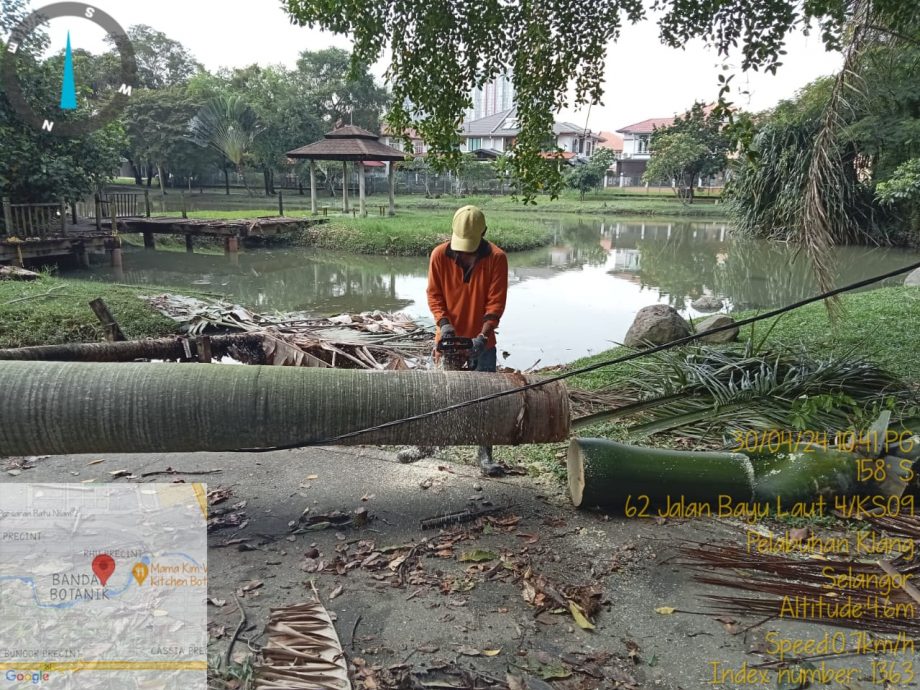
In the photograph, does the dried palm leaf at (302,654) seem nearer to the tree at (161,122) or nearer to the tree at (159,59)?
the tree at (161,122)

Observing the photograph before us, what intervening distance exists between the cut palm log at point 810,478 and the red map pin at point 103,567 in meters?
3.17

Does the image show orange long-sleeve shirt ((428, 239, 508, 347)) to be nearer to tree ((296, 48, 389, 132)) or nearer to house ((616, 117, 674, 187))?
tree ((296, 48, 389, 132))

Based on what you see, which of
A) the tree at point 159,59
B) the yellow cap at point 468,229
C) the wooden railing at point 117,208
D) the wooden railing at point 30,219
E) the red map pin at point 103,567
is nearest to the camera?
the red map pin at point 103,567

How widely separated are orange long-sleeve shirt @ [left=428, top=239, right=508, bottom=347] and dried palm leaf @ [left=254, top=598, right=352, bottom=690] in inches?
84.1

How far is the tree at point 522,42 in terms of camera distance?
497 cm

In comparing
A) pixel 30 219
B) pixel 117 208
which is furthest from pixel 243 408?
pixel 117 208

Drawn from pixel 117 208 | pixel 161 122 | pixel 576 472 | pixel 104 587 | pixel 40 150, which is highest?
pixel 161 122

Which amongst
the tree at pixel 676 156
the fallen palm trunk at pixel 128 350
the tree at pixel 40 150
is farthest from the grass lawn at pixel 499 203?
the fallen palm trunk at pixel 128 350

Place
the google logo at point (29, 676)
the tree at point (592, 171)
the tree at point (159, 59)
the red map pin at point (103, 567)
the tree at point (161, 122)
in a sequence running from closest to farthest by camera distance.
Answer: the google logo at point (29, 676) < the red map pin at point (103, 567) < the tree at point (161, 122) < the tree at point (592, 171) < the tree at point (159, 59)

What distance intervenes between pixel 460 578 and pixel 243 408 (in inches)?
52.8

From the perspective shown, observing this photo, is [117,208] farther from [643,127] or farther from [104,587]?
[643,127]

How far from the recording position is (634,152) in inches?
2158

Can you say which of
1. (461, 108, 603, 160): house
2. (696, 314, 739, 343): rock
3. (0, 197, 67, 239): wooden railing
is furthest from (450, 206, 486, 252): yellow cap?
(461, 108, 603, 160): house

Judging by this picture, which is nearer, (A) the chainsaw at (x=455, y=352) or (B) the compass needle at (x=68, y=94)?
(A) the chainsaw at (x=455, y=352)
